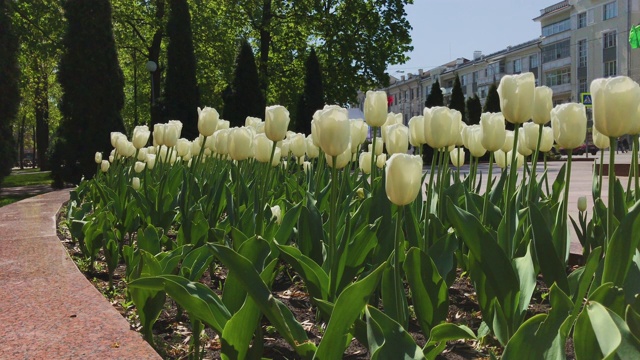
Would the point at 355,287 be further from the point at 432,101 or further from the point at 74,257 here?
the point at 432,101

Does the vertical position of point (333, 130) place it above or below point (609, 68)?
below

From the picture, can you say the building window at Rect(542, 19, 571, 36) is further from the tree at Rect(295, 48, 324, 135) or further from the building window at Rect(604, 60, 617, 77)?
the tree at Rect(295, 48, 324, 135)

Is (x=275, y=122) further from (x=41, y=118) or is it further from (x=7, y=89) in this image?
(x=41, y=118)

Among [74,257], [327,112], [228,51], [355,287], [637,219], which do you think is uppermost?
[228,51]

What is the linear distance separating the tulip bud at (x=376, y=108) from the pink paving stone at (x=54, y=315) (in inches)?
49.0

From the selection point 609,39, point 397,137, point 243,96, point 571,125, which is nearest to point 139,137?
point 397,137

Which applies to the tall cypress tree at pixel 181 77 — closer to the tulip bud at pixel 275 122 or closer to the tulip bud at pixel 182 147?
the tulip bud at pixel 182 147

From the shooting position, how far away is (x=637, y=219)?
1406 millimetres

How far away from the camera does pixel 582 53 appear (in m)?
48.6

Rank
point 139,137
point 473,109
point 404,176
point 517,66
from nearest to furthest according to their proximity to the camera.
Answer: point 404,176 < point 139,137 < point 473,109 < point 517,66

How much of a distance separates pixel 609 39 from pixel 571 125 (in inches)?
1929

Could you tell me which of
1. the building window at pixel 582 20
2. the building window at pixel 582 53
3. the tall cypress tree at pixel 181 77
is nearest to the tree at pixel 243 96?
the tall cypress tree at pixel 181 77

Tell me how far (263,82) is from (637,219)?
22563 mm

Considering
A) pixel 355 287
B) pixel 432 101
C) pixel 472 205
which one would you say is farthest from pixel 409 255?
pixel 432 101
